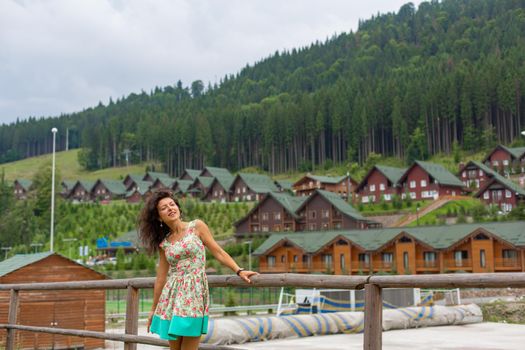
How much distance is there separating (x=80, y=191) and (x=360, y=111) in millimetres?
54917

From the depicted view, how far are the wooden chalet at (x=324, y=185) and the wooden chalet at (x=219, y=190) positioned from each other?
1097 cm

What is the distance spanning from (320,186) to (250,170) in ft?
123

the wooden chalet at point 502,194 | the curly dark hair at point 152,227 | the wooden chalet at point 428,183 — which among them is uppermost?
the wooden chalet at point 428,183

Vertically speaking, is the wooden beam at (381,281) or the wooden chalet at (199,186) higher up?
the wooden chalet at (199,186)

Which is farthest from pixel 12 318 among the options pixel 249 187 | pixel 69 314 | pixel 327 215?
pixel 249 187

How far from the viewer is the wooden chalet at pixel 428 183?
73.4 meters

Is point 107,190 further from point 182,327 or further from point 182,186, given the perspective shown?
point 182,327

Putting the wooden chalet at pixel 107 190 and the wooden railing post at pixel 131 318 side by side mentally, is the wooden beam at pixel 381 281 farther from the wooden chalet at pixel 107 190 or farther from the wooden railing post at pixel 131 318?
the wooden chalet at pixel 107 190

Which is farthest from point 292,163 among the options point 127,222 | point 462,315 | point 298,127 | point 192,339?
point 192,339

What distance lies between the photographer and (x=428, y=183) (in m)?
74.2

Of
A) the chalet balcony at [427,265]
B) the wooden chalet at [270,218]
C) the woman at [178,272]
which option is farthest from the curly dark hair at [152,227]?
the wooden chalet at [270,218]

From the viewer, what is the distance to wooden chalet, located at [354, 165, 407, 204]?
77312mm

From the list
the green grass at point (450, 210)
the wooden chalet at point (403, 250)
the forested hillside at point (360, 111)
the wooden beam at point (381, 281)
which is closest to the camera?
the wooden beam at point (381, 281)

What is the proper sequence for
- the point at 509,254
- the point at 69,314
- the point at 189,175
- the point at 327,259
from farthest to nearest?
the point at 189,175, the point at 327,259, the point at 509,254, the point at 69,314
